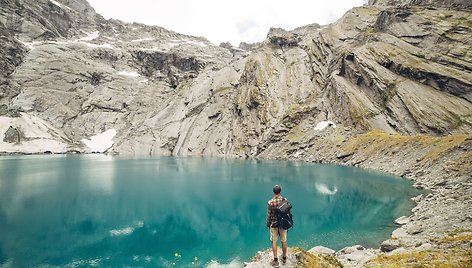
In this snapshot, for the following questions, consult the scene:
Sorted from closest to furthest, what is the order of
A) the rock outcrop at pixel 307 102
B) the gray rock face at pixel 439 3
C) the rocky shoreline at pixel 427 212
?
the rocky shoreline at pixel 427 212 → the rock outcrop at pixel 307 102 → the gray rock face at pixel 439 3

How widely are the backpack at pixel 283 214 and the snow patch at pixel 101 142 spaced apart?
6010 inches

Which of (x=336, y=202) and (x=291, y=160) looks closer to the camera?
(x=336, y=202)

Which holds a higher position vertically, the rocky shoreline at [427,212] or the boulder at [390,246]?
the rocky shoreline at [427,212]

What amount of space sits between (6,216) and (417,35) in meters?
126

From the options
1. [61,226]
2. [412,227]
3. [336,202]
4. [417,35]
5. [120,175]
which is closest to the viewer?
[412,227]

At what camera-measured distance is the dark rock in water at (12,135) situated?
438 feet

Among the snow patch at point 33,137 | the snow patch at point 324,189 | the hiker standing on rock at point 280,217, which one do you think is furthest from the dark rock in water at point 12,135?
the hiker standing on rock at point 280,217

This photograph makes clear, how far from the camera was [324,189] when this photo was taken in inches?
1967

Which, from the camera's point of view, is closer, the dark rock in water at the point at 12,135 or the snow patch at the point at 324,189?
the snow patch at the point at 324,189

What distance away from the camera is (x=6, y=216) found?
33.2 metres

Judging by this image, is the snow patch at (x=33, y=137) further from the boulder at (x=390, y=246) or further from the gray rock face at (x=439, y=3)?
the gray rock face at (x=439, y=3)

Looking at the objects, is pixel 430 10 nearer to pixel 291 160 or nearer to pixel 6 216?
pixel 291 160

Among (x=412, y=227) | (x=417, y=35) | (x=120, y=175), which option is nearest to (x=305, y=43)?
(x=417, y=35)

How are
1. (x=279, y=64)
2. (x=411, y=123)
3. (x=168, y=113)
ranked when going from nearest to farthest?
(x=411, y=123)
(x=279, y=64)
(x=168, y=113)
